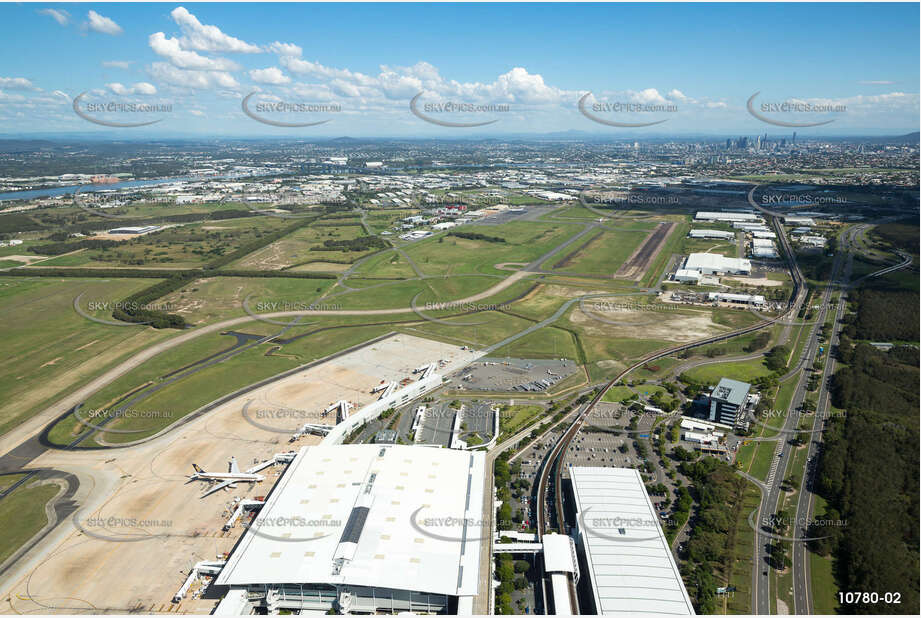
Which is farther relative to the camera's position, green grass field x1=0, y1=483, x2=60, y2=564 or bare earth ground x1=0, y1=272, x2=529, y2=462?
bare earth ground x1=0, y1=272, x2=529, y2=462

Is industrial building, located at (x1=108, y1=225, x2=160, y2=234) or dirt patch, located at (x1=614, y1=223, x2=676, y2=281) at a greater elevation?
industrial building, located at (x1=108, y1=225, x2=160, y2=234)

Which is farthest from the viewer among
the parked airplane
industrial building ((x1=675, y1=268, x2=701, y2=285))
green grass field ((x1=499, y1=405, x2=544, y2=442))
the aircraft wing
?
industrial building ((x1=675, y1=268, x2=701, y2=285))

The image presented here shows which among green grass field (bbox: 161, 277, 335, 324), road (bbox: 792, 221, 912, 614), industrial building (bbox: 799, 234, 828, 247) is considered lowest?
road (bbox: 792, 221, 912, 614)

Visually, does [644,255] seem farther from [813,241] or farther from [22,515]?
[22,515]

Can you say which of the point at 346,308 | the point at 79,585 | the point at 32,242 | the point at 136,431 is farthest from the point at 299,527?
the point at 32,242

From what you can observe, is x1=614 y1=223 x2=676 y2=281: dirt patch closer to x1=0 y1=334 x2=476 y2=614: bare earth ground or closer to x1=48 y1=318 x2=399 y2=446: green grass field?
x1=48 y1=318 x2=399 y2=446: green grass field

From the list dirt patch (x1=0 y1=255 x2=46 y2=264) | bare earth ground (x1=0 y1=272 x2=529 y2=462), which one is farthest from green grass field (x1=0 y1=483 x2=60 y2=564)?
dirt patch (x1=0 y1=255 x2=46 y2=264)
